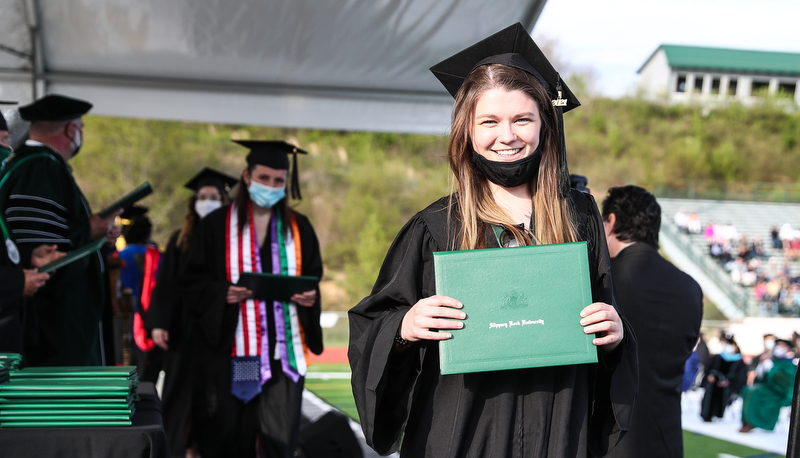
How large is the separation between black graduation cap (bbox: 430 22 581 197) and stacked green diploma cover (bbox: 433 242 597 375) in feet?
1.11

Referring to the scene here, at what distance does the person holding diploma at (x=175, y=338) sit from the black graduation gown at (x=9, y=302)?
82.1 inches

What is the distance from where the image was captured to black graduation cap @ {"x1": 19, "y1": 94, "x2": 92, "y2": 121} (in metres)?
3.99

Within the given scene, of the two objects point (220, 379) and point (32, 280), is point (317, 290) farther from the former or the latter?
point (32, 280)

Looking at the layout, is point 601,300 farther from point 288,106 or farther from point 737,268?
point 737,268

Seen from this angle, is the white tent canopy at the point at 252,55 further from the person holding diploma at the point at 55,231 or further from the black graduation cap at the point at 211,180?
the person holding diploma at the point at 55,231

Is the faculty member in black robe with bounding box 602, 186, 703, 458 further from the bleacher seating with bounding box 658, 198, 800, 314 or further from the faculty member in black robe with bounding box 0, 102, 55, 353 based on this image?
the bleacher seating with bounding box 658, 198, 800, 314

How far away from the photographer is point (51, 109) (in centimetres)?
404

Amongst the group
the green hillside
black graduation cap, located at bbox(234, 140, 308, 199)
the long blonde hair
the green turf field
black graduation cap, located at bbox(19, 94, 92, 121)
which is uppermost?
the green hillside

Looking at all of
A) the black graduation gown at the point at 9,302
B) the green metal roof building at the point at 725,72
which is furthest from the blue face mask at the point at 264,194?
the green metal roof building at the point at 725,72

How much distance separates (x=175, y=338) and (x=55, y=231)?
5.99 ft

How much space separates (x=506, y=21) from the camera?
18.0 feet

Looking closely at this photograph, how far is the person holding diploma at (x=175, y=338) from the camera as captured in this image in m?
5.19

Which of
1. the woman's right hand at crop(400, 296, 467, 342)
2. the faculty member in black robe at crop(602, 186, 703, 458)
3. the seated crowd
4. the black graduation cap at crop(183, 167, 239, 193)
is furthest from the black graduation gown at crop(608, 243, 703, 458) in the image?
the seated crowd

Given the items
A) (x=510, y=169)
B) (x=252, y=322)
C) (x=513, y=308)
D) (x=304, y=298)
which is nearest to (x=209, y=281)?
(x=252, y=322)
